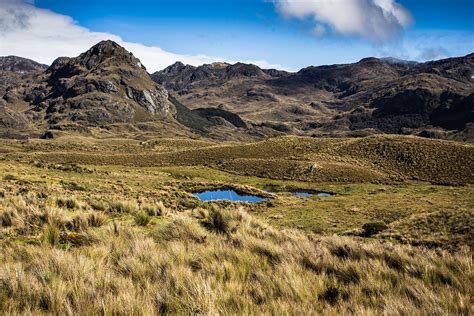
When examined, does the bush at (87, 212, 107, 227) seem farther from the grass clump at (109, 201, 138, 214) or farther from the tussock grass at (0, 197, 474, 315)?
the grass clump at (109, 201, 138, 214)

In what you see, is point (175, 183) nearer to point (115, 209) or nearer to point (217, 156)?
point (217, 156)

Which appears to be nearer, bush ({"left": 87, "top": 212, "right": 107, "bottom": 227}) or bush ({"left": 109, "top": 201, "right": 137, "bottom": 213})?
bush ({"left": 87, "top": 212, "right": 107, "bottom": 227})

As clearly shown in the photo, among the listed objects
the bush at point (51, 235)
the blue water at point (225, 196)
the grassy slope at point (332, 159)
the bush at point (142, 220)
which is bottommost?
the blue water at point (225, 196)

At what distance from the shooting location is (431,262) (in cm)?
662

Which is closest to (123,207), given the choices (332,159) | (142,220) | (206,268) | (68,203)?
(68,203)

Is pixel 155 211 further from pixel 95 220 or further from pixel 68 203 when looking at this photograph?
pixel 68 203

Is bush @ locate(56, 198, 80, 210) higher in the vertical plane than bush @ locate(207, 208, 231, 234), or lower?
lower

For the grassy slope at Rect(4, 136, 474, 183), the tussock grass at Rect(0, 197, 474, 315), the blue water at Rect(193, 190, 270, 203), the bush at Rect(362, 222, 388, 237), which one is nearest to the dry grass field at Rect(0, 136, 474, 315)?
the tussock grass at Rect(0, 197, 474, 315)

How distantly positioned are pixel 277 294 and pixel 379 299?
1310 millimetres

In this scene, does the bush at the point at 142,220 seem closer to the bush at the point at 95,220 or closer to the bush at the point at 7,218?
the bush at the point at 95,220

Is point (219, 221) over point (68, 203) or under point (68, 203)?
over

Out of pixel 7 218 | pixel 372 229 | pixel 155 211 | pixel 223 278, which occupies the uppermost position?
pixel 223 278

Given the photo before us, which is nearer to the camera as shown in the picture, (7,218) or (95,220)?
(7,218)

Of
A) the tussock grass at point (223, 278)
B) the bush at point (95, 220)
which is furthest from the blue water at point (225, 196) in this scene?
the tussock grass at point (223, 278)
